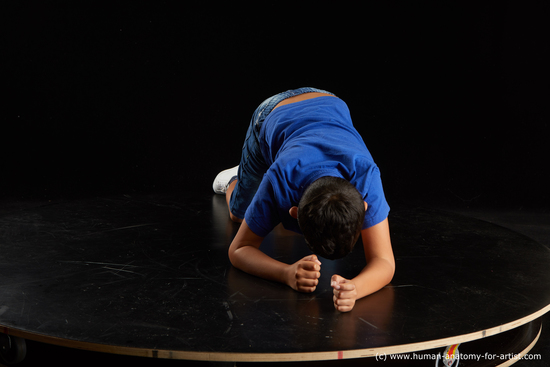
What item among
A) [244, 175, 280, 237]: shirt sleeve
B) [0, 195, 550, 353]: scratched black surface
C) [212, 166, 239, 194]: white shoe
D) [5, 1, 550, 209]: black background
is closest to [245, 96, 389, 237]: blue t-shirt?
[244, 175, 280, 237]: shirt sleeve

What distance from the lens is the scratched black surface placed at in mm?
1457

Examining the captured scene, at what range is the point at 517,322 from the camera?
1555 mm

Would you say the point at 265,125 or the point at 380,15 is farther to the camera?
the point at 380,15

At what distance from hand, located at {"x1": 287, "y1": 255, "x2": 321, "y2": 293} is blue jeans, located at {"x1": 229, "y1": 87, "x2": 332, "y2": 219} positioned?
796mm

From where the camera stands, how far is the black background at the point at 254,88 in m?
4.26

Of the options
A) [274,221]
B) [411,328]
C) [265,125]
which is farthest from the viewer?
[265,125]

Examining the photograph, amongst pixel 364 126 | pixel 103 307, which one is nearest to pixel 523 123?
pixel 364 126

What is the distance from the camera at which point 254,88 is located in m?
4.40

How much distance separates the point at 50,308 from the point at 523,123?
398 centimetres

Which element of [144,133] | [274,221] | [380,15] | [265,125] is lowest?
[144,133]

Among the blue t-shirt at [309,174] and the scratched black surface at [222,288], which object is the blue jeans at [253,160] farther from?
the blue t-shirt at [309,174]

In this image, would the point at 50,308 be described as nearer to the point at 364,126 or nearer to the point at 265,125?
the point at 265,125

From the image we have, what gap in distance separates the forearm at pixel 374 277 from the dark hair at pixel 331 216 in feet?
0.57

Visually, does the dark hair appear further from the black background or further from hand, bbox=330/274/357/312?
the black background
